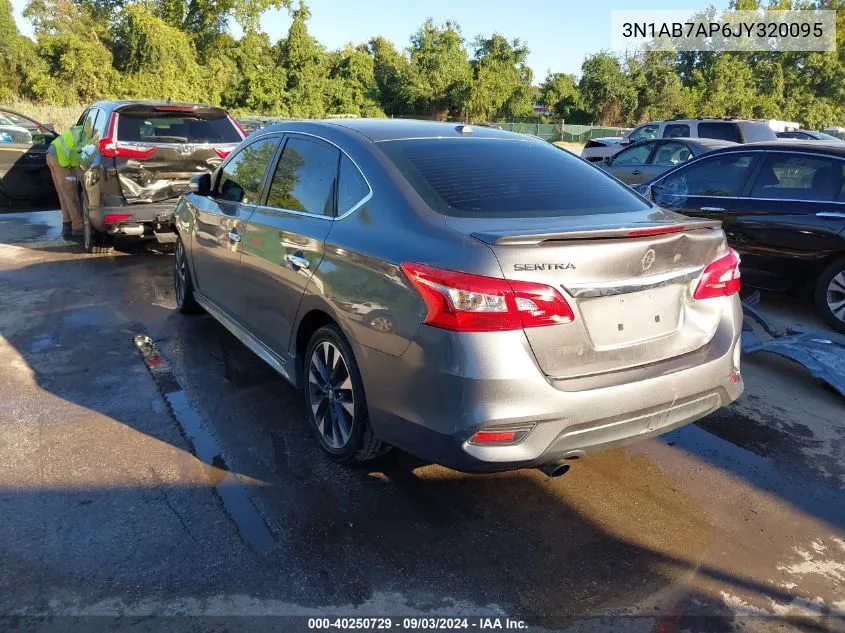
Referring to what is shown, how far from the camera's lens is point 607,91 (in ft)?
158

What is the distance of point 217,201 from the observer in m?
4.90

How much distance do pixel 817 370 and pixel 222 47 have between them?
49933 mm

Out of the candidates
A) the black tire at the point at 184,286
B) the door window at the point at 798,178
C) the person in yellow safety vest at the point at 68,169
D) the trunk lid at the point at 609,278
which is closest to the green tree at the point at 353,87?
the person in yellow safety vest at the point at 68,169

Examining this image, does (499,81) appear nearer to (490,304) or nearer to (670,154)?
(670,154)

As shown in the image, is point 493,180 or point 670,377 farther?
point 493,180

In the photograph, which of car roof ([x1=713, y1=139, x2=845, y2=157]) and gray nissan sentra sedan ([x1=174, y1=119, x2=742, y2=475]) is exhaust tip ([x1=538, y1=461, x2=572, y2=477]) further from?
car roof ([x1=713, y1=139, x2=845, y2=157])

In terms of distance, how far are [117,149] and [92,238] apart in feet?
5.16

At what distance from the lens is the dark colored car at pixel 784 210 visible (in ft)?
19.1

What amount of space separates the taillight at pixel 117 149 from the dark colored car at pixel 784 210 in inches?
233

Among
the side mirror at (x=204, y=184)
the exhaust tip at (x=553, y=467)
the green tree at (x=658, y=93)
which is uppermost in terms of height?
the green tree at (x=658, y=93)

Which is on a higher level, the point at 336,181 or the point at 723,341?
the point at 336,181

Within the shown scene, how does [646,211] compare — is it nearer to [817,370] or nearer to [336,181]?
[336,181]

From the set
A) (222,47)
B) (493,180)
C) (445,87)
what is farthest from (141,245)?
(445,87)

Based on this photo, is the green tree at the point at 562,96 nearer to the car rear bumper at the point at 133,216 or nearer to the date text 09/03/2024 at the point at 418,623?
the car rear bumper at the point at 133,216
